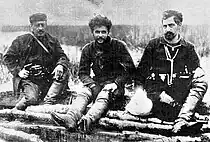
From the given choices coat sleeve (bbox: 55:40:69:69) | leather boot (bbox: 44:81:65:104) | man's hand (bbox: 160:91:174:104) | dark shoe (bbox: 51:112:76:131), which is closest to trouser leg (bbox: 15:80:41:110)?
leather boot (bbox: 44:81:65:104)

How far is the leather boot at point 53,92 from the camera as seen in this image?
13.6ft

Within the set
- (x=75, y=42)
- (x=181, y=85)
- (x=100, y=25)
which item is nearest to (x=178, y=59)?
(x=181, y=85)

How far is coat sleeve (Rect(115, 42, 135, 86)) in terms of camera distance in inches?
154

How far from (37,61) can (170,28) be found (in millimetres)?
1355

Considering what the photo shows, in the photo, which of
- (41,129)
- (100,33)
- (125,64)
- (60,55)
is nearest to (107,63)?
(125,64)

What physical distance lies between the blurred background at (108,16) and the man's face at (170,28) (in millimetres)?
93

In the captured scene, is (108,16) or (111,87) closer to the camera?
(111,87)

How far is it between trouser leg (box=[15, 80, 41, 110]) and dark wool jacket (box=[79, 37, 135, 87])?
0.51m

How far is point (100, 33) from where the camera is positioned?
3.88m

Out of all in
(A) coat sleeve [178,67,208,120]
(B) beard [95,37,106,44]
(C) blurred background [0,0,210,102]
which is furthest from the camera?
(B) beard [95,37,106,44]

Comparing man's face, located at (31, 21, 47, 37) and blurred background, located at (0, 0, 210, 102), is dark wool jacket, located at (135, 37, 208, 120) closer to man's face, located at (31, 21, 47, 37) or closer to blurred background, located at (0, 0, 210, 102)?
blurred background, located at (0, 0, 210, 102)

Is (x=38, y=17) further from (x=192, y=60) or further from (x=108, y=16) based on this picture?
(x=192, y=60)

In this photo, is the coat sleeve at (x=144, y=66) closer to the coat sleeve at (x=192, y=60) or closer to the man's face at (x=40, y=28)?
the coat sleeve at (x=192, y=60)

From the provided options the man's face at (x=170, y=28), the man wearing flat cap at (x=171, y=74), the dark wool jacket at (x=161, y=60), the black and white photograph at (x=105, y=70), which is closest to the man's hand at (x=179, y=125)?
the black and white photograph at (x=105, y=70)
